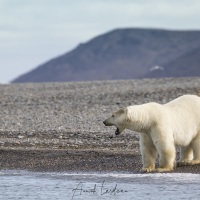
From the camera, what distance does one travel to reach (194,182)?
1371 cm

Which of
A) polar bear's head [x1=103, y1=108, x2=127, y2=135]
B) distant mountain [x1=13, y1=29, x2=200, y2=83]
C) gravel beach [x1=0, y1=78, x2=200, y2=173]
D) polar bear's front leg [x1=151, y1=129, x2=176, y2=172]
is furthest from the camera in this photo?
distant mountain [x1=13, y1=29, x2=200, y2=83]

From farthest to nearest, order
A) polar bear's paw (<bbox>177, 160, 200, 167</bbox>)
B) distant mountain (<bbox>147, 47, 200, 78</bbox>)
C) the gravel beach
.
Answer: distant mountain (<bbox>147, 47, 200, 78</bbox>) → the gravel beach → polar bear's paw (<bbox>177, 160, 200, 167</bbox>)

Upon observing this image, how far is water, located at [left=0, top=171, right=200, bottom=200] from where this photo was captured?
12883mm

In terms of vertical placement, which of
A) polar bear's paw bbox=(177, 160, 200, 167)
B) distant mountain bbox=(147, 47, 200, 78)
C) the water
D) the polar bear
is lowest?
the water

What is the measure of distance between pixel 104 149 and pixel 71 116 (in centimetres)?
674

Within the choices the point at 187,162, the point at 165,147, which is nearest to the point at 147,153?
the point at 165,147

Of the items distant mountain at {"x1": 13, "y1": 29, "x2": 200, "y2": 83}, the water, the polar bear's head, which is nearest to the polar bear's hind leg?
the water

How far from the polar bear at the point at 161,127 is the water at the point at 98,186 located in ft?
1.42

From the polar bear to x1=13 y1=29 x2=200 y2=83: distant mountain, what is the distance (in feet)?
352

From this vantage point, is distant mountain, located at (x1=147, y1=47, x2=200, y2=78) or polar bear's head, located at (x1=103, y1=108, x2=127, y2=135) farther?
distant mountain, located at (x1=147, y1=47, x2=200, y2=78)

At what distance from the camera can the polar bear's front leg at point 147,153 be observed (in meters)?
14.8

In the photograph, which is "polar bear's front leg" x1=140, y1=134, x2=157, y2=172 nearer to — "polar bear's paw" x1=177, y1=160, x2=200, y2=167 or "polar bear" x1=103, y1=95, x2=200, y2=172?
"polar bear" x1=103, y1=95, x2=200, y2=172

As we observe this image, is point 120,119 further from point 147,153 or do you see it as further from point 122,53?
point 122,53

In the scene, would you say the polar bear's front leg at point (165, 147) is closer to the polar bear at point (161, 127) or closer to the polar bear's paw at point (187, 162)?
the polar bear at point (161, 127)
